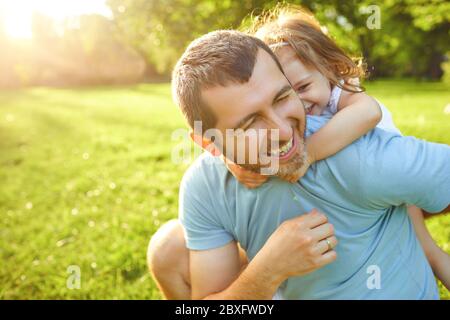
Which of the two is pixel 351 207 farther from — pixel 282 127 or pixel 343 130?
pixel 282 127

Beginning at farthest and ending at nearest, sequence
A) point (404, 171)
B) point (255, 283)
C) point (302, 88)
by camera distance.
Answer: point (302, 88) → point (255, 283) → point (404, 171)

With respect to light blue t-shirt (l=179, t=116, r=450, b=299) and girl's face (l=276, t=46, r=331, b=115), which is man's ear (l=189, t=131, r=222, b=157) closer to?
light blue t-shirt (l=179, t=116, r=450, b=299)

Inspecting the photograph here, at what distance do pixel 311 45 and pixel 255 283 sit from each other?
4.03 feet

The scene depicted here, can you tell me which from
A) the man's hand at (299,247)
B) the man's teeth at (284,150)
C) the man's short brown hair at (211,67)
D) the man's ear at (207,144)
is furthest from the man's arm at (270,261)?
the man's short brown hair at (211,67)

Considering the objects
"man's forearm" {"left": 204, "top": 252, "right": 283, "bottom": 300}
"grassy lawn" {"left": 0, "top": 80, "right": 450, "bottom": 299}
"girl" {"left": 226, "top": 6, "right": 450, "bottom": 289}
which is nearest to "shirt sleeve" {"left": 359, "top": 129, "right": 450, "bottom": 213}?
"girl" {"left": 226, "top": 6, "right": 450, "bottom": 289}

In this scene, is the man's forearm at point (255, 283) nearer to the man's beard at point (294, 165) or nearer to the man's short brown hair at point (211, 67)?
the man's beard at point (294, 165)

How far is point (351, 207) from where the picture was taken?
1.75m

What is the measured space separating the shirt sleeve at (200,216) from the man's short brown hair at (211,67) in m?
0.30

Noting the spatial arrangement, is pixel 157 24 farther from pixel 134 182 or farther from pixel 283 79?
pixel 283 79

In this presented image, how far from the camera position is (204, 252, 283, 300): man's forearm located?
190cm

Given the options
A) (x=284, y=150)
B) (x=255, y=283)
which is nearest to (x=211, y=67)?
(x=284, y=150)

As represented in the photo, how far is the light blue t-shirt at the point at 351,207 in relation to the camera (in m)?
1.59

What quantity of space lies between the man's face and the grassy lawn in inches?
69.5

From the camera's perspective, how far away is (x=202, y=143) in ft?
6.42
